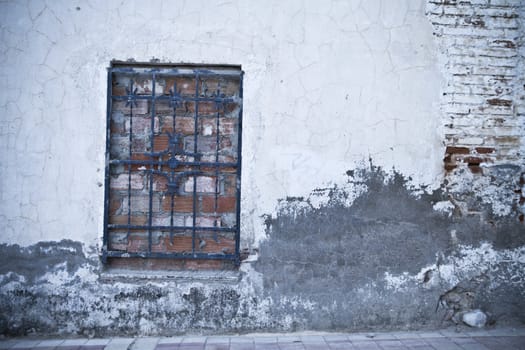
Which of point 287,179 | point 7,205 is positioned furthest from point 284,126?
point 7,205

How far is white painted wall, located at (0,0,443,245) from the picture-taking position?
3.78m

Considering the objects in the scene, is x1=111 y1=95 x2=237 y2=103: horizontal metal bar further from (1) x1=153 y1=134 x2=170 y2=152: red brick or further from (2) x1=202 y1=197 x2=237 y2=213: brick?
(2) x1=202 y1=197 x2=237 y2=213: brick

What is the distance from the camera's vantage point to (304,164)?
3852mm

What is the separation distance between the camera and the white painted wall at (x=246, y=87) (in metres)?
3.78

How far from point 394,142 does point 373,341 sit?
5.52 ft

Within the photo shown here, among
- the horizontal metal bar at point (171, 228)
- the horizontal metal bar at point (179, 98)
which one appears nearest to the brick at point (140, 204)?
the horizontal metal bar at point (171, 228)

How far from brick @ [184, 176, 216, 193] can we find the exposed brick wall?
2050mm

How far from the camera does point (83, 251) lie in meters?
3.81

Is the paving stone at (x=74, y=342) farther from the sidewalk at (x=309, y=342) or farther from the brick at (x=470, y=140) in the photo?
the brick at (x=470, y=140)

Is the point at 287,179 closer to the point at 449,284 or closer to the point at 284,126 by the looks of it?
the point at 284,126

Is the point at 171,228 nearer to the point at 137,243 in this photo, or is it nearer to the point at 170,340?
the point at 137,243

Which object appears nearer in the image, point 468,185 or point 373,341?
point 373,341

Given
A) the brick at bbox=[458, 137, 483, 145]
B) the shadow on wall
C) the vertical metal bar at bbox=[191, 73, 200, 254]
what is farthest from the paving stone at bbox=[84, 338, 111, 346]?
the brick at bbox=[458, 137, 483, 145]

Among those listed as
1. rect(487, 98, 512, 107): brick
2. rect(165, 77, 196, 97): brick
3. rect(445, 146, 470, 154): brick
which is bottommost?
rect(445, 146, 470, 154): brick
